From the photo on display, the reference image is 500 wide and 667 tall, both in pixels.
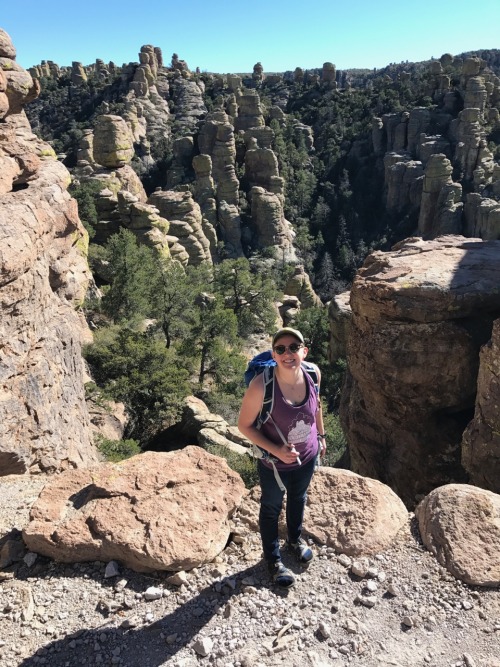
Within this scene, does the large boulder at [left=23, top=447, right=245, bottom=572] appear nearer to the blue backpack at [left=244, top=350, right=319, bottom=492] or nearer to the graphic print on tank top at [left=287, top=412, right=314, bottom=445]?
the blue backpack at [left=244, top=350, right=319, bottom=492]

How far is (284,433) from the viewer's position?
10.8 ft

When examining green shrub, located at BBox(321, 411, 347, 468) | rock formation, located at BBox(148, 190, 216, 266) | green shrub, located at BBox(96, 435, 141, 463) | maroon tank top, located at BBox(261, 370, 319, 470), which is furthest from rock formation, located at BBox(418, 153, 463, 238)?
maroon tank top, located at BBox(261, 370, 319, 470)

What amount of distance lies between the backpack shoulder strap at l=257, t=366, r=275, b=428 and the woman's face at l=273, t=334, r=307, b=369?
10 centimetres

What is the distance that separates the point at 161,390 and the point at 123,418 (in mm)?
1553

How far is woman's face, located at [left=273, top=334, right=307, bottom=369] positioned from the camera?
312cm

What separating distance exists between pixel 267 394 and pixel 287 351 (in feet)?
1.09

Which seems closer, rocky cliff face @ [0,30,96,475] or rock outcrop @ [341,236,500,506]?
rocky cliff face @ [0,30,96,475]

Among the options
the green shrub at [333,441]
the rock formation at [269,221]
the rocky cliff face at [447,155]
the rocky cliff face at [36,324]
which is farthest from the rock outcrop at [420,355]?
the rock formation at [269,221]

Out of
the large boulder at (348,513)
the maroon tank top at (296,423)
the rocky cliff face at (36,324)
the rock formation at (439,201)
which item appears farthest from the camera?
the rock formation at (439,201)

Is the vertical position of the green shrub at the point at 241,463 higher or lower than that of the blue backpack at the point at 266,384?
A: lower

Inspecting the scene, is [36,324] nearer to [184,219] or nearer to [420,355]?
[420,355]

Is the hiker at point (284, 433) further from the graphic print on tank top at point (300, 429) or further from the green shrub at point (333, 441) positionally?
the green shrub at point (333, 441)

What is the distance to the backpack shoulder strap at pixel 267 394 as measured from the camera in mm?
3188

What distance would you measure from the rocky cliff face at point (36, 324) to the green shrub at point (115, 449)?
1157 millimetres
